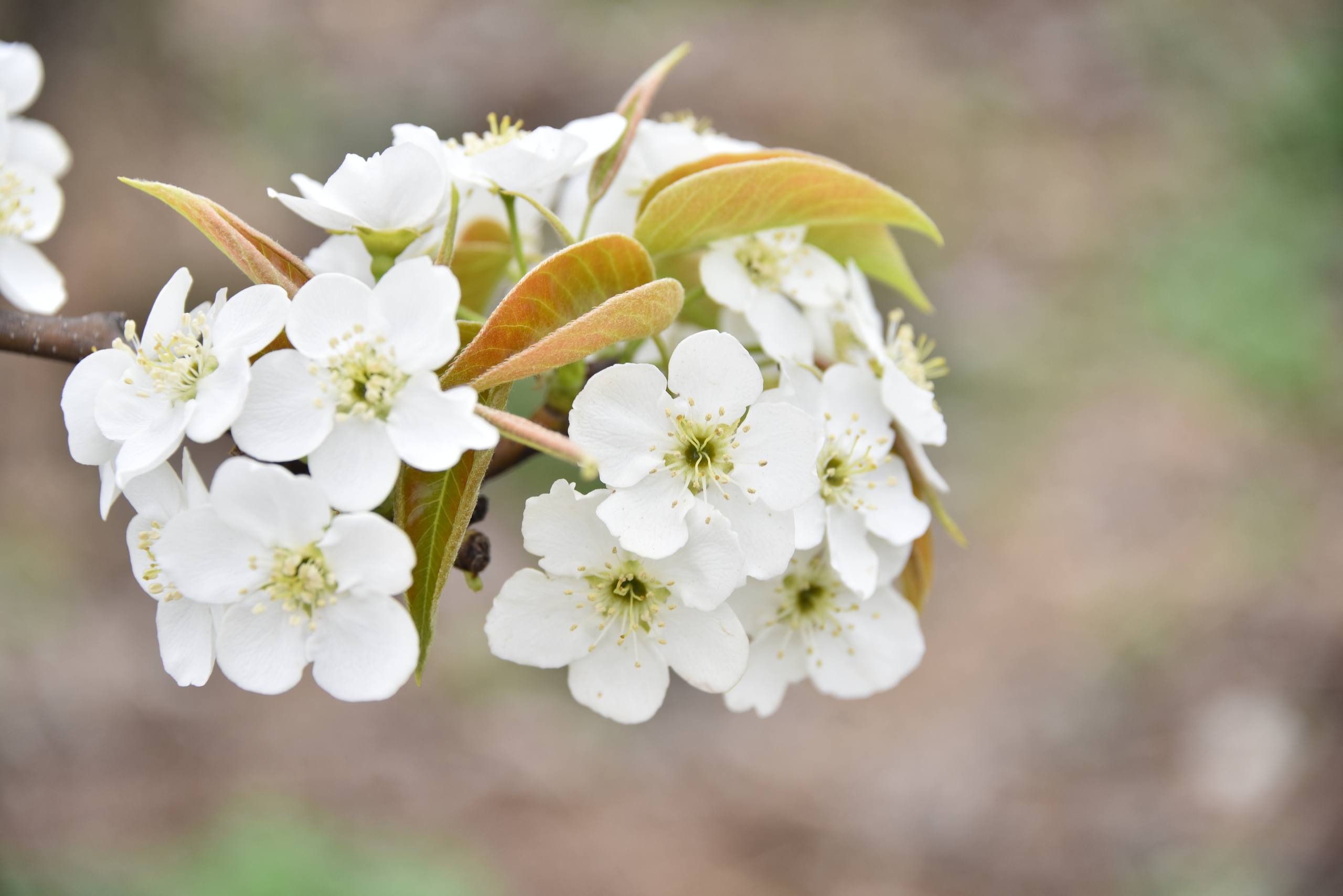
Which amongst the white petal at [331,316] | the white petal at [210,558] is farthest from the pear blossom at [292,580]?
the white petal at [331,316]

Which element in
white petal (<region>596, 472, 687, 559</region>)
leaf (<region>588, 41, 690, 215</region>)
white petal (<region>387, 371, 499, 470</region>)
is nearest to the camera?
white petal (<region>387, 371, 499, 470</region>)

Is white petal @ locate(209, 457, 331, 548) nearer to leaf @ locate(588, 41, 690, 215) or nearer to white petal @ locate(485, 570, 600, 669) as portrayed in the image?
white petal @ locate(485, 570, 600, 669)

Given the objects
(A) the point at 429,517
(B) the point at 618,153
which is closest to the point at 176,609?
(A) the point at 429,517

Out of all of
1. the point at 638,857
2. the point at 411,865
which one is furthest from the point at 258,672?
the point at 638,857

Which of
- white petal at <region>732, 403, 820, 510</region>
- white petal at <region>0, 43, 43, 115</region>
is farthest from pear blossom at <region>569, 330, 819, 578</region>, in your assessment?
white petal at <region>0, 43, 43, 115</region>

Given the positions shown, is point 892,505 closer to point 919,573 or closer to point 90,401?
point 919,573

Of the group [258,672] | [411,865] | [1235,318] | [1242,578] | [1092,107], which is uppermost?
[258,672]

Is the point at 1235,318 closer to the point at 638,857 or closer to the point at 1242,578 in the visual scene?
the point at 1242,578
